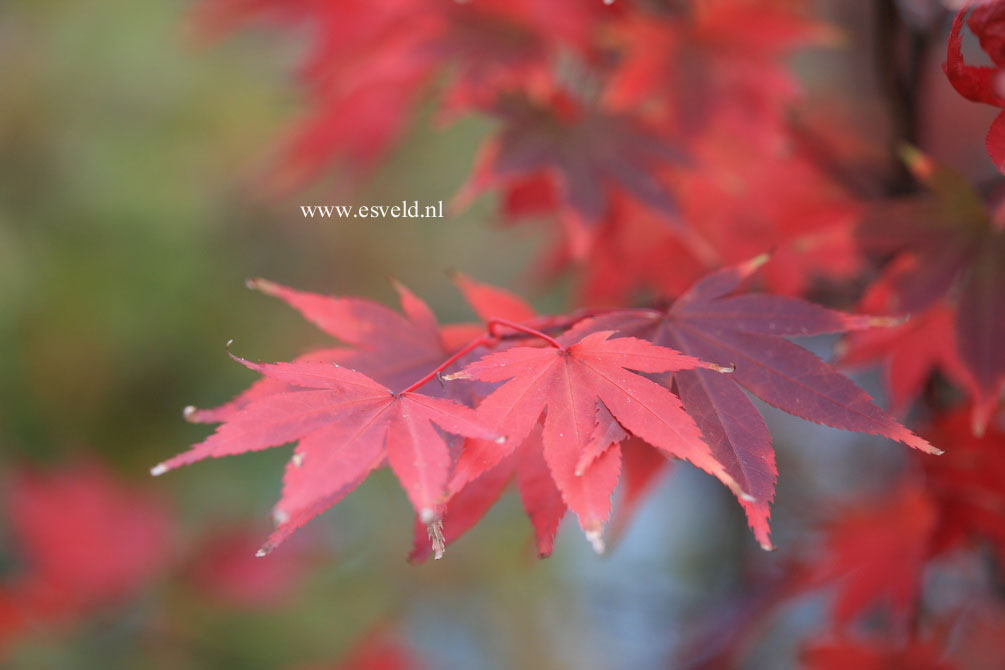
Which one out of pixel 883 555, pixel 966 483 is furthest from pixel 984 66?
pixel 883 555

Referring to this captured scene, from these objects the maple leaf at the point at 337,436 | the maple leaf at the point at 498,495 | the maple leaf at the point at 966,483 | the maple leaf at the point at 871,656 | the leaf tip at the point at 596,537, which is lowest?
the maple leaf at the point at 871,656

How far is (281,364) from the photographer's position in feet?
1.30

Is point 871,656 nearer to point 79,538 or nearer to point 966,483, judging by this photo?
point 966,483

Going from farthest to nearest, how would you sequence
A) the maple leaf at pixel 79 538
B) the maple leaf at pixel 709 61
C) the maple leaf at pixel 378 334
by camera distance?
the maple leaf at pixel 79 538 → the maple leaf at pixel 709 61 → the maple leaf at pixel 378 334

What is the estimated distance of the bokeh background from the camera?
1.34 m

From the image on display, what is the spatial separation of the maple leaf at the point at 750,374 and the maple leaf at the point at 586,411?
0.02m

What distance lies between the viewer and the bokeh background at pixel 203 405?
134cm

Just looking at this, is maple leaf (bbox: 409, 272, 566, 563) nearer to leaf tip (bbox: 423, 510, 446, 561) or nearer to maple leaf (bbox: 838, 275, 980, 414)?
leaf tip (bbox: 423, 510, 446, 561)

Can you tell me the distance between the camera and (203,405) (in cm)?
160

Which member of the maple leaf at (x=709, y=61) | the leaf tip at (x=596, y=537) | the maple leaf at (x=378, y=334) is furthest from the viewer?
the maple leaf at (x=709, y=61)

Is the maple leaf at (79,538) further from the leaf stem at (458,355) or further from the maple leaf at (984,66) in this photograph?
the maple leaf at (984,66)

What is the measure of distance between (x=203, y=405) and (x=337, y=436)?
1.34 meters

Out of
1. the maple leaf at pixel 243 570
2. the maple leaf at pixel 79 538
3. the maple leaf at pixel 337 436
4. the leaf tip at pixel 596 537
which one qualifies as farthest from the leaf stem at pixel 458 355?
the maple leaf at pixel 79 538

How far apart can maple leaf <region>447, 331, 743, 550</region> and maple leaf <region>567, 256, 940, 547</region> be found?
0.07ft
